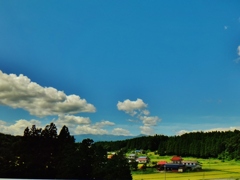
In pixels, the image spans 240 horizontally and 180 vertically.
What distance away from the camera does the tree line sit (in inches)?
189

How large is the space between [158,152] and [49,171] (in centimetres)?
129

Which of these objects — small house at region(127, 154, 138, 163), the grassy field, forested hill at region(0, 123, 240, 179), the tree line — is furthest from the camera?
the tree line

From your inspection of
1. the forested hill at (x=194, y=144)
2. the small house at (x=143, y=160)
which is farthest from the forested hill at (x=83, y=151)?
the small house at (x=143, y=160)

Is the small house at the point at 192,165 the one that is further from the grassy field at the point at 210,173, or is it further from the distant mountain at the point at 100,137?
the distant mountain at the point at 100,137

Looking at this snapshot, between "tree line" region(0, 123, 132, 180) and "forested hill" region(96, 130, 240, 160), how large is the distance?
0.25m

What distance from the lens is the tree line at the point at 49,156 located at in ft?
15.7

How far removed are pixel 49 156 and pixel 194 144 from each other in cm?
169

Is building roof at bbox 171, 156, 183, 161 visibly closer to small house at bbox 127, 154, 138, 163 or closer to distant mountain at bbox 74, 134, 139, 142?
small house at bbox 127, 154, 138, 163

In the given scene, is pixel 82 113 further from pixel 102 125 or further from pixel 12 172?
pixel 12 172

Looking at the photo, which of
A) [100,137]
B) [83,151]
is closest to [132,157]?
[100,137]

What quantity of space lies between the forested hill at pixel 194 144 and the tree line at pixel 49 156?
10.0 inches

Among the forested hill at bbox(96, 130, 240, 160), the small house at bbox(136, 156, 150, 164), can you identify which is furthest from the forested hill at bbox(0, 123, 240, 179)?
the small house at bbox(136, 156, 150, 164)

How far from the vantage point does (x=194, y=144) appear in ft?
15.0

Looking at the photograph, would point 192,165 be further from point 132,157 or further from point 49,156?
point 49,156
